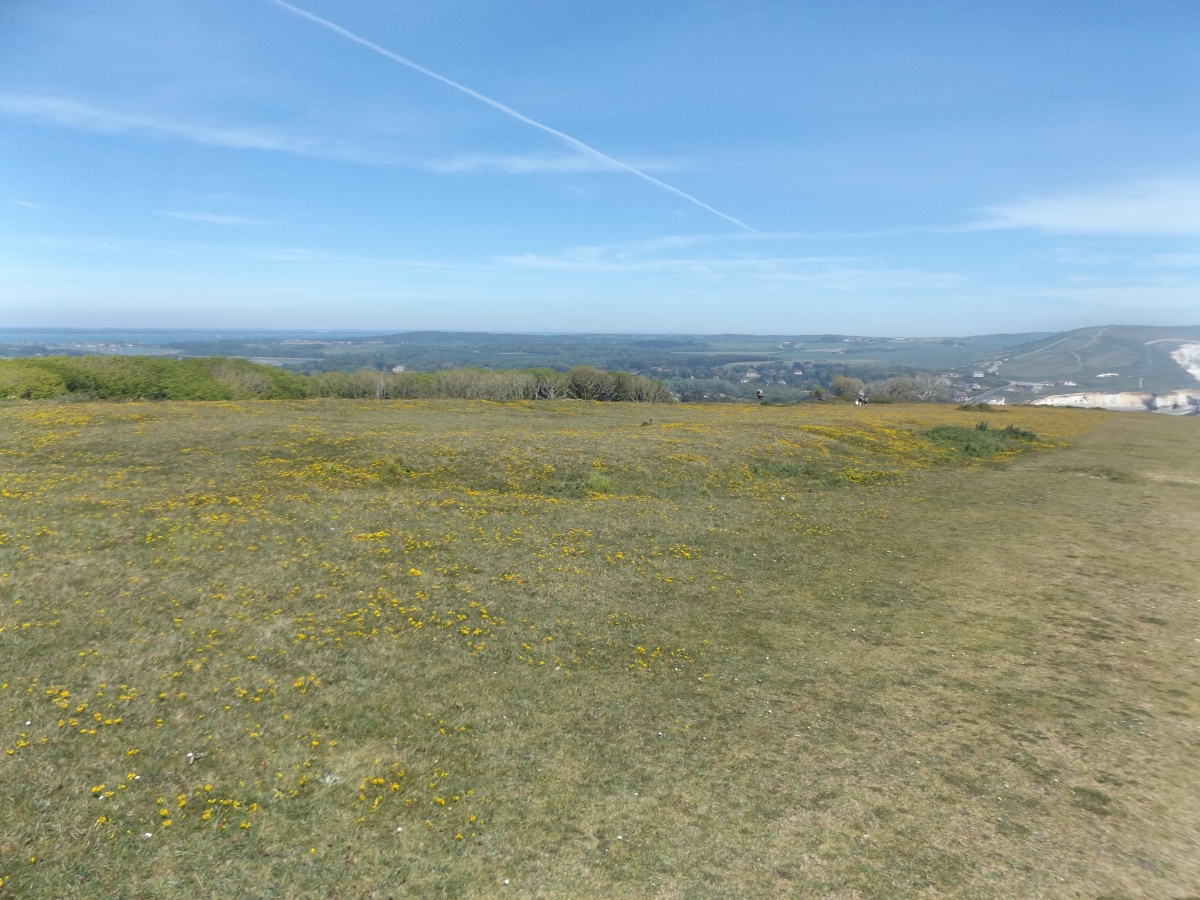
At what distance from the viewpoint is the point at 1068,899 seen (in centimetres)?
837

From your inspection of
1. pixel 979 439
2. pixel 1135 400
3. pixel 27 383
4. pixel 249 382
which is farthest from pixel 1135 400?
pixel 27 383

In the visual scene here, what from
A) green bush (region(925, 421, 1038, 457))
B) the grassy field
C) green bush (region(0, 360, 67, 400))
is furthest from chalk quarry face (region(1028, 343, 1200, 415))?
green bush (region(0, 360, 67, 400))

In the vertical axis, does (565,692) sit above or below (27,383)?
below

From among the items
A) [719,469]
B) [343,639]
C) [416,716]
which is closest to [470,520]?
[343,639]

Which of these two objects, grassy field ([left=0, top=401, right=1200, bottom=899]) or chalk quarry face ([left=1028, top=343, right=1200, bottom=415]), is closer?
grassy field ([left=0, top=401, right=1200, bottom=899])

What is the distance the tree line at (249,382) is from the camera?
218 feet

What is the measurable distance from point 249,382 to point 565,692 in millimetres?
102463

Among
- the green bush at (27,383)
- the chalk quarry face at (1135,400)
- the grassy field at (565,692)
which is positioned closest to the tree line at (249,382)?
the green bush at (27,383)

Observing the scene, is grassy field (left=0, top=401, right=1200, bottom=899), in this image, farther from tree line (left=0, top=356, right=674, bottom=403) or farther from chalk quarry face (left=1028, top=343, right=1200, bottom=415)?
chalk quarry face (left=1028, top=343, right=1200, bottom=415)

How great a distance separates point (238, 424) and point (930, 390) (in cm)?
16292

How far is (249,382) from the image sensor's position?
96188 mm

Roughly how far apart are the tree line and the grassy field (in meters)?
53.3

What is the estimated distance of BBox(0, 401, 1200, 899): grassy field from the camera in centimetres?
902

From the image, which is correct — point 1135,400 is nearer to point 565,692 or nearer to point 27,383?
point 565,692
